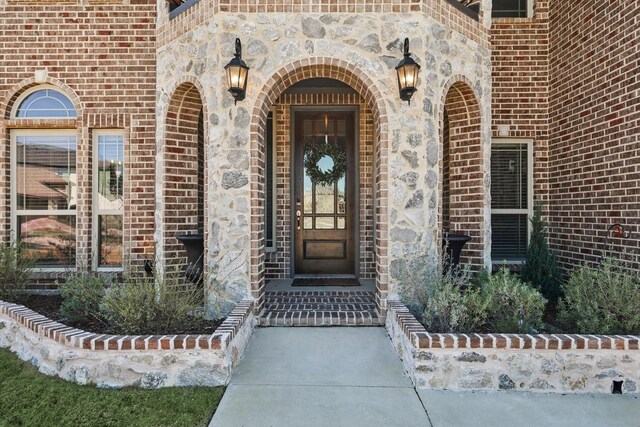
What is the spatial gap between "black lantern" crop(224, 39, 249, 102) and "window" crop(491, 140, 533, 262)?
12.7 ft

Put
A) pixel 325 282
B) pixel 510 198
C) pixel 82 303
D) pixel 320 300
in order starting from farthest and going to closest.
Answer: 1. pixel 510 198
2. pixel 325 282
3. pixel 320 300
4. pixel 82 303

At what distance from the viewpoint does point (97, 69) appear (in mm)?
5461

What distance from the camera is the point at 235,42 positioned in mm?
4234

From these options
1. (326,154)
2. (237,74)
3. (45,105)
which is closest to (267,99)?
(237,74)

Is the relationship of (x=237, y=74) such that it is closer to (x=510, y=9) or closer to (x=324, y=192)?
(x=324, y=192)

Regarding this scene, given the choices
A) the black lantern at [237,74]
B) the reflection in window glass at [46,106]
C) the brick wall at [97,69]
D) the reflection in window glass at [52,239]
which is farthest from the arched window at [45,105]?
the black lantern at [237,74]

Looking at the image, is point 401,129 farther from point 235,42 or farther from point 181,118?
point 181,118

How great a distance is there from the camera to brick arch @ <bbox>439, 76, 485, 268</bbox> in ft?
16.1

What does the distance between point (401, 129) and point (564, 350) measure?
2586 mm

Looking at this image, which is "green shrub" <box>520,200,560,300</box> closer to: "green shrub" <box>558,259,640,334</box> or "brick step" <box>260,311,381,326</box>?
"green shrub" <box>558,259,640,334</box>

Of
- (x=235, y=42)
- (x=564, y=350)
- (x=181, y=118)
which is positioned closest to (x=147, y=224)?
(x=181, y=118)

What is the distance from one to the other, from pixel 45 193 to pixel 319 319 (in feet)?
15.0

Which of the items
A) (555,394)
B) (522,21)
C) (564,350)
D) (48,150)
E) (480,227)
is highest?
(522,21)

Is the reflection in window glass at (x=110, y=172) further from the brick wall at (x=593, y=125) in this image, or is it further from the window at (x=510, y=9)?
the brick wall at (x=593, y=125)
